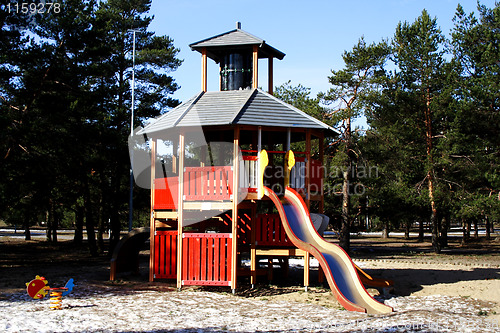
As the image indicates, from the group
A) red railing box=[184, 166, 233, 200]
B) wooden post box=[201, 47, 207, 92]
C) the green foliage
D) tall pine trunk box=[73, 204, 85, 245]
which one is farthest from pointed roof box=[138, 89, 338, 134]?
tall pine trunk box=[73, 204, 85, 245]

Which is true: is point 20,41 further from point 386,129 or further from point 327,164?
point 386,129

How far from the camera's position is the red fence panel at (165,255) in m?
15.6

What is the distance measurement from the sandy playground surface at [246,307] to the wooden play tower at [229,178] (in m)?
0.93

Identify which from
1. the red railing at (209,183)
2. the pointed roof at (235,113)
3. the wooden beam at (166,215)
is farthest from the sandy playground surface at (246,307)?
the pointed roof at (235,113)

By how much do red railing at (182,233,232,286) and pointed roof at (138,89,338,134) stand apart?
3274 millimetres

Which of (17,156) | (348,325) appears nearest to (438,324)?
(348,325)

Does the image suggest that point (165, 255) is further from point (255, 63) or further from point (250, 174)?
point (255, 63)

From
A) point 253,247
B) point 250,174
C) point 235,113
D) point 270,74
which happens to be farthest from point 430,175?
point 235,113

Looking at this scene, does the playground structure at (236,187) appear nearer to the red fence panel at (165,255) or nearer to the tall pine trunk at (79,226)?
the red fence panel at (165,255)

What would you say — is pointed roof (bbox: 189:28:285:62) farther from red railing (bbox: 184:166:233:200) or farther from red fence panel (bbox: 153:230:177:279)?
red fence panel (bbox: 153:230:177:279)

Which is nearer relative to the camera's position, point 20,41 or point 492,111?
point 20,41

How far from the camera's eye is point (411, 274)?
18625 mm

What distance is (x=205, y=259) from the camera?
14734 millimetres

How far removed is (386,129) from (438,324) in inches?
932
